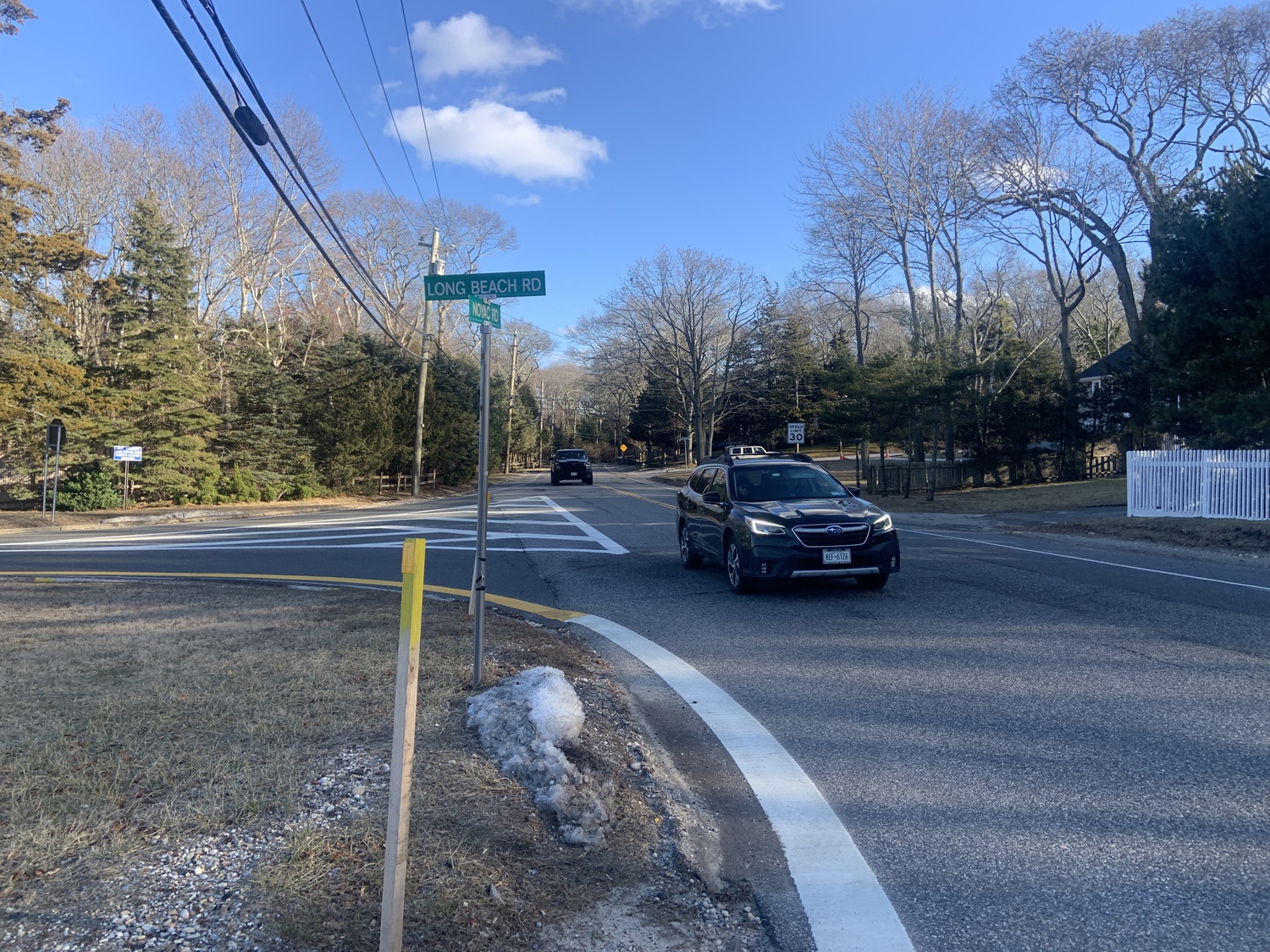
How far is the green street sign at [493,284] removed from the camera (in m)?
6.03

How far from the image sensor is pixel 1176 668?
640cm

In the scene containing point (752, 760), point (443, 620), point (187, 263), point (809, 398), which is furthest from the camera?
point (809, 398)

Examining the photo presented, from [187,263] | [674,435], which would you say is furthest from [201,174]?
[674,435]

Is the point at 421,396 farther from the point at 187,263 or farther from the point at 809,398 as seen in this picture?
the point at 809,398

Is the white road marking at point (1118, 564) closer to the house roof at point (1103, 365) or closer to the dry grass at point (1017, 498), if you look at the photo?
the dry grass at point (1017, 498)

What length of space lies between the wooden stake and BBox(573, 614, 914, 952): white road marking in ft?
4.78

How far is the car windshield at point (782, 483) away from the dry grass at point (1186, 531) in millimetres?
7571

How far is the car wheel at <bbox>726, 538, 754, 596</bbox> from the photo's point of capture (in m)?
9.77

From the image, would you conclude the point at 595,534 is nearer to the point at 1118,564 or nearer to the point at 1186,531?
the point at 1118,564

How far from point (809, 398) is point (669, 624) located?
2407 inches

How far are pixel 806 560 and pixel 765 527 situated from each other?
0.57m

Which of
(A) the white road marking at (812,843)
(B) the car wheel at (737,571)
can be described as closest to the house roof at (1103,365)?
(B) the car wheel at (737,571)

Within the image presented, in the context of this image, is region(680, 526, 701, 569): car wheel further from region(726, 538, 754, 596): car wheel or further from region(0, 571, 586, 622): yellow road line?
region(0, 571, 586, 622): yellow road line

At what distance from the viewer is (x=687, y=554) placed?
12398 millimetres
